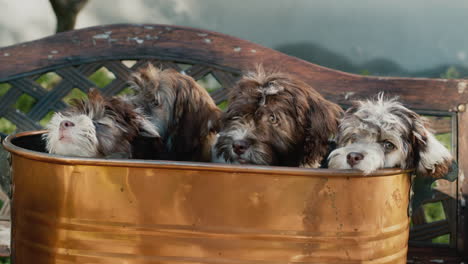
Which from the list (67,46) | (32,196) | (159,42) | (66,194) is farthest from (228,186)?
(67,46)

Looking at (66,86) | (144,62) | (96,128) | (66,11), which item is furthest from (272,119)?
(66,11)

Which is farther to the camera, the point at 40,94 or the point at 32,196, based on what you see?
the point at 40,94

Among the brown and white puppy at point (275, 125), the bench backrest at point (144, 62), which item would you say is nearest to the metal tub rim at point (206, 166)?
the brown and white puppy at point (275, 125)

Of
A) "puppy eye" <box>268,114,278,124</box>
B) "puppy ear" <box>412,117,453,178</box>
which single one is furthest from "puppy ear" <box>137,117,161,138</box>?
"puppy ear" <box>412,117,453,178</box>

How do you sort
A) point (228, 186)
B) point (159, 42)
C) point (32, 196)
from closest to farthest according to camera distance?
point (228, 186)
point (32, 196)
point (159, 42)

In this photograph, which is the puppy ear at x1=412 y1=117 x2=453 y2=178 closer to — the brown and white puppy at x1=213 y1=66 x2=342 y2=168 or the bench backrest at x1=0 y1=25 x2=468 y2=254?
the brown and white puppy at x1=213 y1=66 x2=342 y2=168

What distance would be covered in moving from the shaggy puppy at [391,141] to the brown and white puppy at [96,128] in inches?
26.1

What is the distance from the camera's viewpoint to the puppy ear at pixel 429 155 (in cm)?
190

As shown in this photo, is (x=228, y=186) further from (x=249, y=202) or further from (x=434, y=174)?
(x=434, y=174)

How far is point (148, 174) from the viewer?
1.78 meters

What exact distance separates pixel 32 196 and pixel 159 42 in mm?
1403

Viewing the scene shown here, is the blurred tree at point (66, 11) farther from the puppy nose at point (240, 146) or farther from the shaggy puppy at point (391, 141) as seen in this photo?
the shaggy puppy at point (391, 141)

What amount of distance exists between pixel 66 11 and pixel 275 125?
8.85 feet

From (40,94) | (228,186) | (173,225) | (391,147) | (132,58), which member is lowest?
(173,225)
